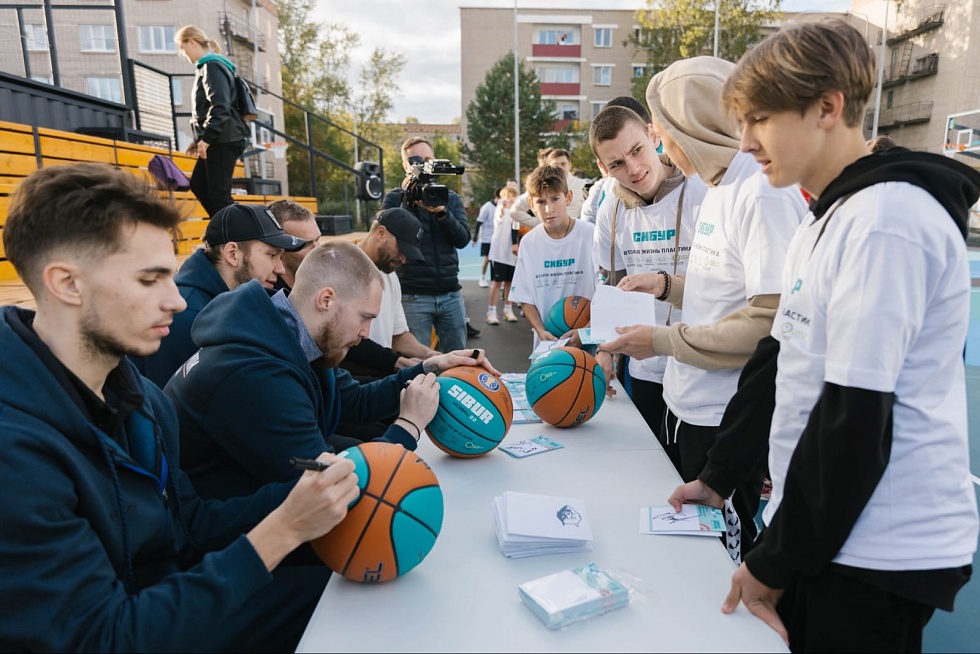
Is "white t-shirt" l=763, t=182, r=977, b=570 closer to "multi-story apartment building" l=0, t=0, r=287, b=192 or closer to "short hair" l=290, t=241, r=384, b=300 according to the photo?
"short hair" l=290, t=241, r=384, b=300

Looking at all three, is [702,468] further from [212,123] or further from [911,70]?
[911,70]

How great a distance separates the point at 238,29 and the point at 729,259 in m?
35.3

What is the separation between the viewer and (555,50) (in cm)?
4303

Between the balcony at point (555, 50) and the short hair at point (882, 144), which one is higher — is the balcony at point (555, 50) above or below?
above

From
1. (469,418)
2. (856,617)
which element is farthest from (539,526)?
(856,617)

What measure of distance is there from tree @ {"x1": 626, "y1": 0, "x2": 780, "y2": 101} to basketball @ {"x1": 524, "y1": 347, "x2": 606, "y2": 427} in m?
36.3

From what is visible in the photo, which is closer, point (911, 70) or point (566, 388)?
point (566, 388)

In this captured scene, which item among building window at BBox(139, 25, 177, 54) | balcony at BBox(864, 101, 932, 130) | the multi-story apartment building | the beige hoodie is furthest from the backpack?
balcony at BBox(864, 101, 932, 130)

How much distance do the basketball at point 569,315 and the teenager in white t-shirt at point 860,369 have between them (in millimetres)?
2476

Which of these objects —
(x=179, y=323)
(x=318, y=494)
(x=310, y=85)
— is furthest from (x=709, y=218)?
(x=310, y=85)

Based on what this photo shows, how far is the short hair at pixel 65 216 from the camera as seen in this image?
1.44m

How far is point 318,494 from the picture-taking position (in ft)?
4.97

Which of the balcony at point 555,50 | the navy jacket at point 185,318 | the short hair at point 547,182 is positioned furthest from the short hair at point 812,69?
the balcony at point 555,50

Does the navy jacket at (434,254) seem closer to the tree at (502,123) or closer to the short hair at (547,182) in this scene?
the short hair at (547,182)
